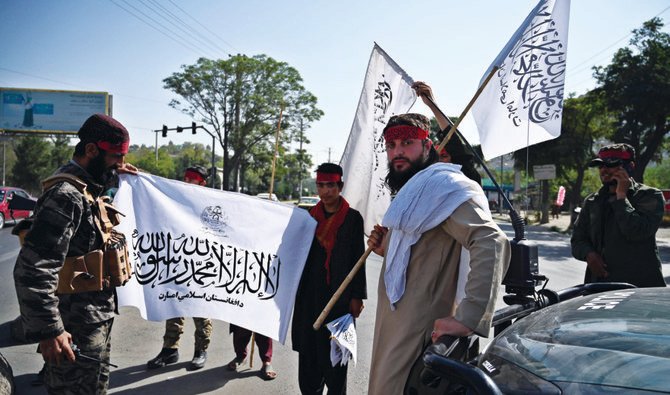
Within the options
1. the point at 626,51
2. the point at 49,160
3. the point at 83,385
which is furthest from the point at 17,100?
the point at 83,385

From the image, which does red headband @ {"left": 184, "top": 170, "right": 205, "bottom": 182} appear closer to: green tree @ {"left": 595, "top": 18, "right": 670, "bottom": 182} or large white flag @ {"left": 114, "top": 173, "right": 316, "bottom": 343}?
large white flag @ {"left": 114, "top": 173, "right": 316, "bottom": 343}

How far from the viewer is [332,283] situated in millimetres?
3402

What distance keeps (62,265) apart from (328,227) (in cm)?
179

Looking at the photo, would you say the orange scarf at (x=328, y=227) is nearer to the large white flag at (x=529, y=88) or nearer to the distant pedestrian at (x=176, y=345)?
the large white flag at (x=529, y=88)

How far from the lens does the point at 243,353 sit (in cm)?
445

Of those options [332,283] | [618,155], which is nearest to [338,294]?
[332,283]

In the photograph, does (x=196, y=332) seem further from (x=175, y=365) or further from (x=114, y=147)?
(x=114, y=147)

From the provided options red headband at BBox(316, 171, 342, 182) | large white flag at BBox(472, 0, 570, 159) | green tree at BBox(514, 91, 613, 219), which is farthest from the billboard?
large white flag at BBox(472, 0, 570, 159)

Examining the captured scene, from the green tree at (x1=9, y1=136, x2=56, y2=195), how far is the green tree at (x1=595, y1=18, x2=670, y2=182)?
57018 millimetres

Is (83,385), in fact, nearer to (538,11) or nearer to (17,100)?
(538,11)

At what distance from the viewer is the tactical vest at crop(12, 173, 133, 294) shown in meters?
2.44

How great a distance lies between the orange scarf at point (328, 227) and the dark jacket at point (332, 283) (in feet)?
0.11

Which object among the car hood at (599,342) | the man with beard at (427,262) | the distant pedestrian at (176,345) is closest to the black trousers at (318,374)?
the man with beard at (427,262)

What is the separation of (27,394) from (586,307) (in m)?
4.03
